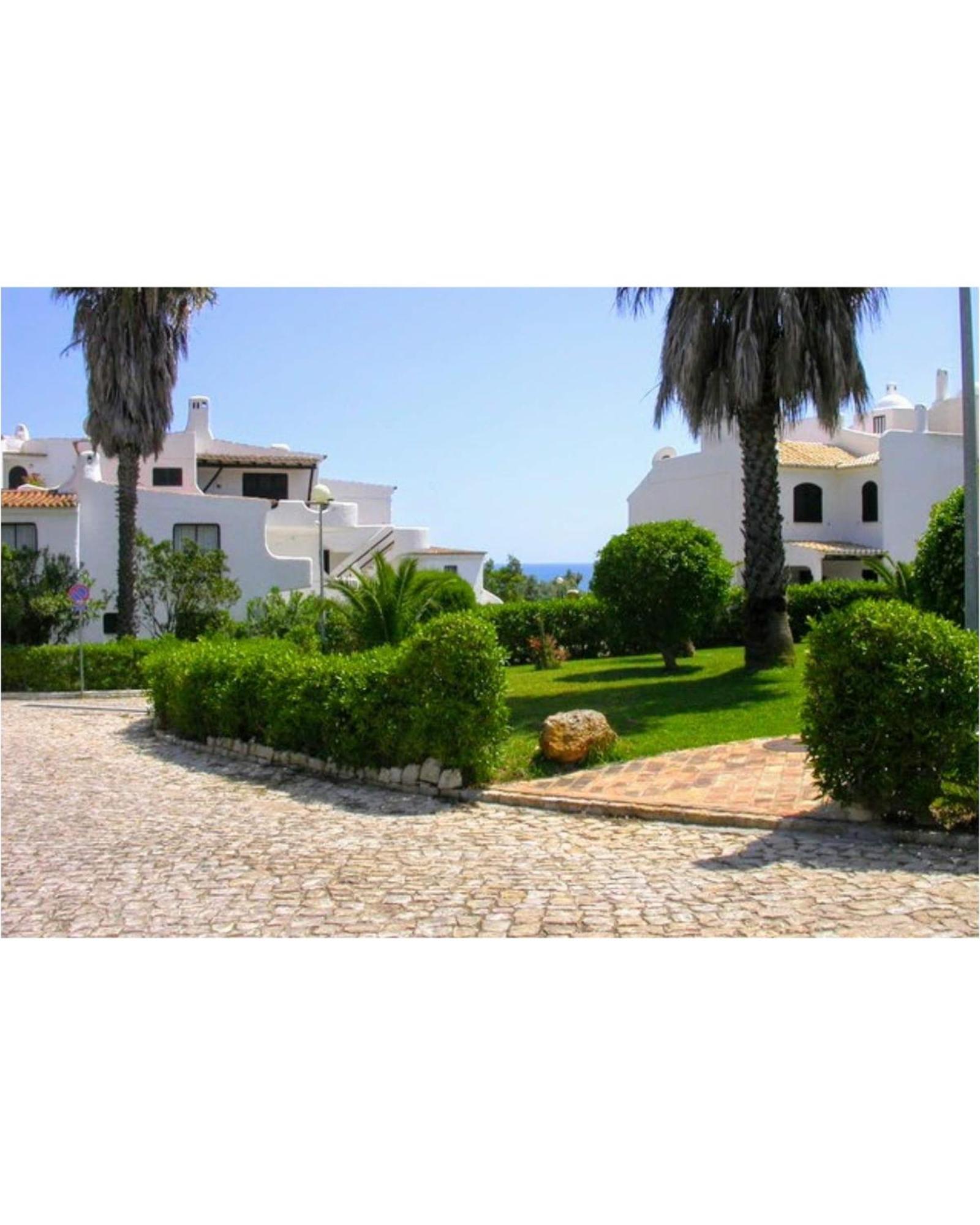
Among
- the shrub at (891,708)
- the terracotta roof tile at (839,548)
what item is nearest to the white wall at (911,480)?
the terracotta roof tile at (839,548)

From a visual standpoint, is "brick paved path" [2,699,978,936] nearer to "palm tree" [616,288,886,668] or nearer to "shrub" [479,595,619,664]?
"palm tree" [616,288,886,668]

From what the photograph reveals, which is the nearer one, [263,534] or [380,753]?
[380,753]

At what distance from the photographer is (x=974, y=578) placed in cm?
867

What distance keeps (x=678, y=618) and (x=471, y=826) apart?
9542 millimetres

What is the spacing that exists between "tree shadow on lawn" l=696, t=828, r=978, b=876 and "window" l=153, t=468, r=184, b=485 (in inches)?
1082

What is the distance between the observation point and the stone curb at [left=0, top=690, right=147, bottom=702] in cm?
1994

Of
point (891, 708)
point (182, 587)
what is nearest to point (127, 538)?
point (182, 587)

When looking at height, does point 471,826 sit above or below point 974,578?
below

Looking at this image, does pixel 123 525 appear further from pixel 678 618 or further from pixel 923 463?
pixel 923 463

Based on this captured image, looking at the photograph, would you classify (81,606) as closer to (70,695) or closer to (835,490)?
(70,695)

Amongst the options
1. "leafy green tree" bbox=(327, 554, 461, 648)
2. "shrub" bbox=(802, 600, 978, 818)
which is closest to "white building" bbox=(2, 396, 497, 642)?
"leafy green tree" bbox=(327, 554, 461, 648)

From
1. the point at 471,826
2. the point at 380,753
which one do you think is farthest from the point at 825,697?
the point at 380,753

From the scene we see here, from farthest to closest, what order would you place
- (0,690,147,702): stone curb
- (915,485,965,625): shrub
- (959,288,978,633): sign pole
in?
(0,690,147,702): stone curb
(915,485,965,625): shrub
(959,288,978,633): sign pole

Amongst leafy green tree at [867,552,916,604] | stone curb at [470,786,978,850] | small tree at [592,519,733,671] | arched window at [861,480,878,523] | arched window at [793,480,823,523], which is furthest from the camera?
arched window at [793,480,823,523]
